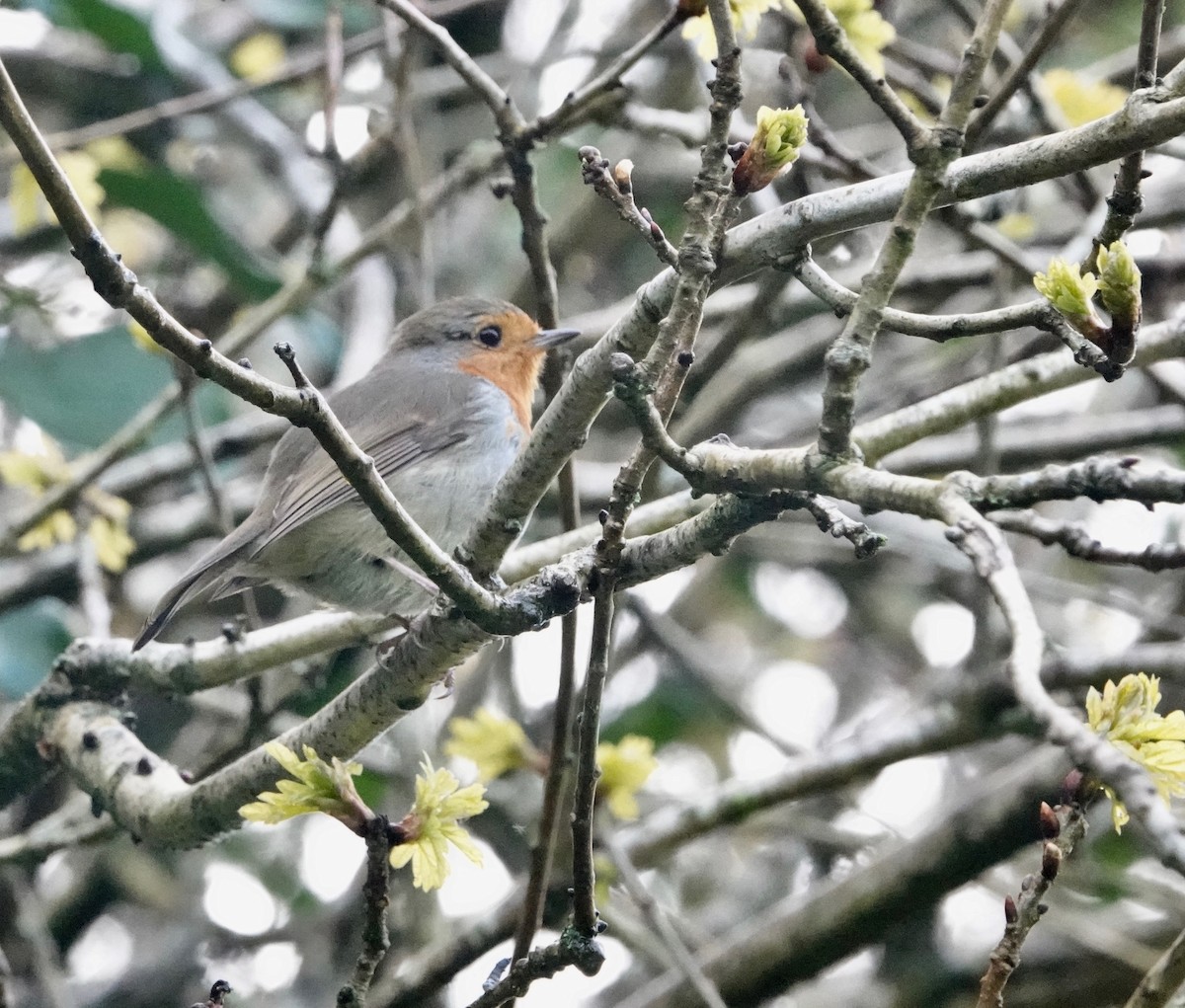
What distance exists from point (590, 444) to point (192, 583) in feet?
10.3

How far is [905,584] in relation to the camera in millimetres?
6746

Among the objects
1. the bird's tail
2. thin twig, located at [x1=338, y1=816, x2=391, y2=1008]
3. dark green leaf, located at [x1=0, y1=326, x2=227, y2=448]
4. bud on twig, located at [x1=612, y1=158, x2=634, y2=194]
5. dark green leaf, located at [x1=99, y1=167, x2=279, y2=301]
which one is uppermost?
dark green leaf, located at [x1=99, y1=167, x2=279, y2=301]

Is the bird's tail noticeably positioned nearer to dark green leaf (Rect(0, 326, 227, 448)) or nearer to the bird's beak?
the bird's beak

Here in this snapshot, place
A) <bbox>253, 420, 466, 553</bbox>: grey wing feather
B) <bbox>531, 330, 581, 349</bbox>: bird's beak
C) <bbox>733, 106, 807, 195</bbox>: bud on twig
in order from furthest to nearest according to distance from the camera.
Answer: <bbox>253, 420, 466, 553</bbox>: grey wing feather, <bbox>531, 330, 581, 349</bbox>: bird's beak, <bbox>733, 106, 807, 195</bbox>: bud on twig

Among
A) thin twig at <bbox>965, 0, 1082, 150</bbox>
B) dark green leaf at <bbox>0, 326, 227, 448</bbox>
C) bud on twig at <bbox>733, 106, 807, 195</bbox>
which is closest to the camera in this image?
bud on twig at <bbox>733, 106, 807, 195</bbox>

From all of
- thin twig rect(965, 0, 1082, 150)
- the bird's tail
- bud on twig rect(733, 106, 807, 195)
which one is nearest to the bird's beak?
the bird's tail

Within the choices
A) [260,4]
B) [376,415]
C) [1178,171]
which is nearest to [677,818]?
[376,415]

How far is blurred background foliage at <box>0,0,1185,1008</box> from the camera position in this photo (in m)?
4.72

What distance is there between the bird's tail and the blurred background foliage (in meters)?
0.36

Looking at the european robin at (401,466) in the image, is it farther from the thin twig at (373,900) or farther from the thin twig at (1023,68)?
the thin twig at (373,900)

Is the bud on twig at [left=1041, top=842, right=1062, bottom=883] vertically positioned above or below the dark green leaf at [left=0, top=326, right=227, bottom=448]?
below

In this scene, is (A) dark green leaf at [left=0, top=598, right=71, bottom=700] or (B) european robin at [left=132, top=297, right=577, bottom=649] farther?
(A) dark green leaf at [left=0, top=598, right=71, bottom=700]

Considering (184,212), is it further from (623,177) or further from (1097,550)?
(1097,550)

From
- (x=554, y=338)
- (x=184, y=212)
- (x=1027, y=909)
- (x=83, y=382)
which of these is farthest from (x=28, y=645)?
(x=1027, y=909)
